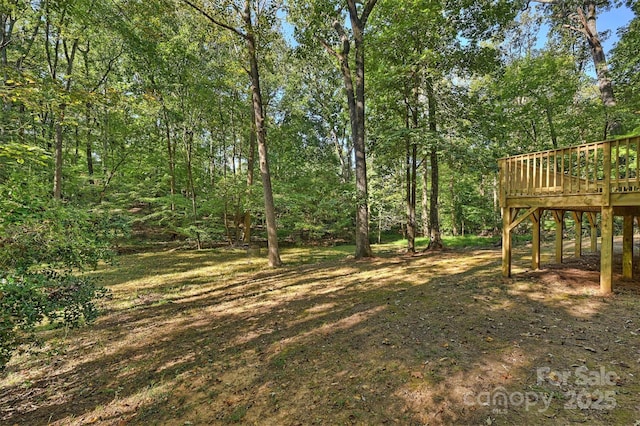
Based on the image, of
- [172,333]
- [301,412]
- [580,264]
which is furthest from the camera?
[580,264]

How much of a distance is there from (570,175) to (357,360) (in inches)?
199

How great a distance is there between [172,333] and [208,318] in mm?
705

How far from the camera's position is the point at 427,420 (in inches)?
89.7

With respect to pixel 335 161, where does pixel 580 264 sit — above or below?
below

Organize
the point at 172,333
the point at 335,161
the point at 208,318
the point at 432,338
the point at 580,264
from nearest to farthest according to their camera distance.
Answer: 1. the point at 432,338
2. the point at 172,333
3. the point at 208,318
4. the point at 580,264
5. the point at 335,161

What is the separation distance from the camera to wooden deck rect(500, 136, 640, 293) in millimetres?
4594

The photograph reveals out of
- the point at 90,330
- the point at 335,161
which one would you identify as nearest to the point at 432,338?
the point at 90,330

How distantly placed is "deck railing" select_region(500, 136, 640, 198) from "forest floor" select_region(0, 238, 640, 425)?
1.73 meters

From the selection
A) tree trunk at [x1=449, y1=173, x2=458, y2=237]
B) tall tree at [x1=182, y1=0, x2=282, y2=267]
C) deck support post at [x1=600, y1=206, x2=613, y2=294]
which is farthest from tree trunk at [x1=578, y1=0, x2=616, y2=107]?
tall tree at [x1=182, y1=0, x2=282, y2=267]

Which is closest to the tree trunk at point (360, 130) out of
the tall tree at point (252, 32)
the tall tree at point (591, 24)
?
the tall tree at point (252, 32)

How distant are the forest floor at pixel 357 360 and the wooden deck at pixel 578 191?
828 millimetres

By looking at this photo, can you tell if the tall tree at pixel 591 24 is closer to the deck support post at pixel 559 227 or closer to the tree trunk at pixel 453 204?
the deck support post at pixel 559 227

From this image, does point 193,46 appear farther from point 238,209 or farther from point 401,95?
point 401,95

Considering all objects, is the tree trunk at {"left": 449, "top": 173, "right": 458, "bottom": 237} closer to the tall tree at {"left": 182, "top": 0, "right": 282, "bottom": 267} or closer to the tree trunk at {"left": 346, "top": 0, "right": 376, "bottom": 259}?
the tree trunk at {"left": 346, "top": 0, "right": 376, "bottom": 259}
